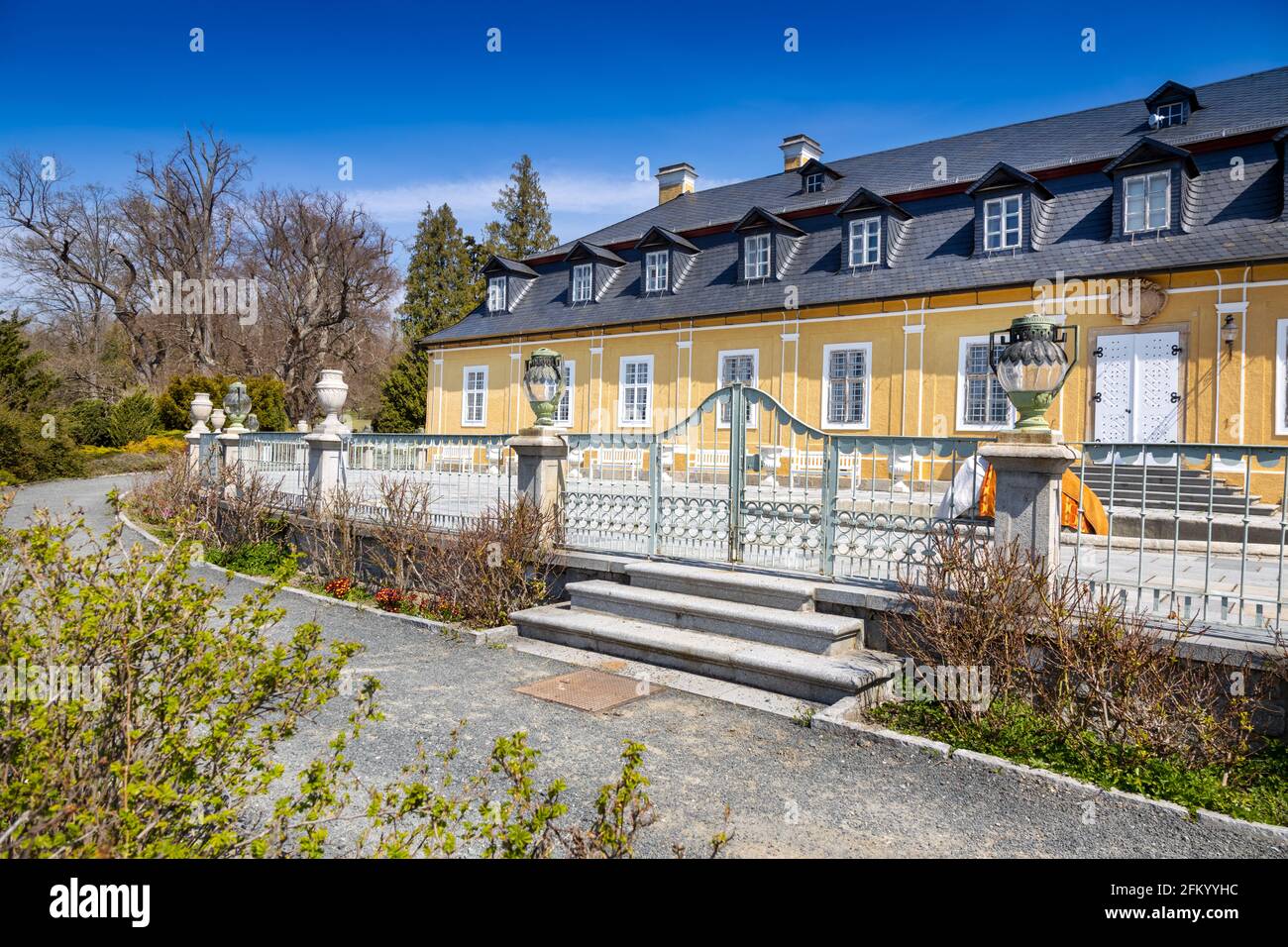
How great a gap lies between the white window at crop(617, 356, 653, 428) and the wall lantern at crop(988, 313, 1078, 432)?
16.4 m

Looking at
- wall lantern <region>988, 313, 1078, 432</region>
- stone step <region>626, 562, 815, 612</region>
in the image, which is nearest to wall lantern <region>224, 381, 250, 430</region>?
stone step <region>626, 562, 815, 612</region>

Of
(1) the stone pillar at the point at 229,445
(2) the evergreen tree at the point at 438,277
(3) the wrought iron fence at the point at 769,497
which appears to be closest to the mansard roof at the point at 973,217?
(3) the wrought iron fence at the point at 769,497

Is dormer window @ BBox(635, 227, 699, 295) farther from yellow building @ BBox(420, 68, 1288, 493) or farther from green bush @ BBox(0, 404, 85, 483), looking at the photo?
green bush @ BBox(0, 404, 85, 483)

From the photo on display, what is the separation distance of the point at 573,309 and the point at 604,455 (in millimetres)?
16721

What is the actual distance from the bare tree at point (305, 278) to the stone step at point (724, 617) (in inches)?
1292

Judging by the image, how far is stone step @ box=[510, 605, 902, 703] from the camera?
5.45 meters

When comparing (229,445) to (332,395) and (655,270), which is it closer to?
(332,395)

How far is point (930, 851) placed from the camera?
354cm

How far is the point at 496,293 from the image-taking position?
26.6 m

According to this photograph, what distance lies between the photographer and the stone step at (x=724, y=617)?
19.5ft

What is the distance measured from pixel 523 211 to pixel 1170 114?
109 feet

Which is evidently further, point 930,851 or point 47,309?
point 47,309

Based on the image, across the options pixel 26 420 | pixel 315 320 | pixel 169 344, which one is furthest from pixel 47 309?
pixel 26 420
